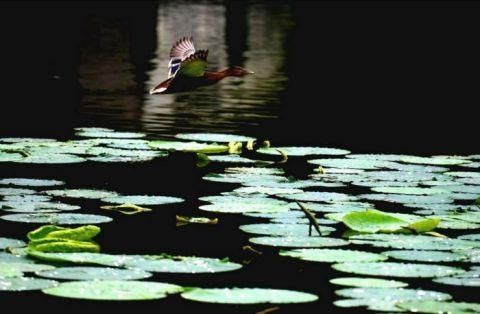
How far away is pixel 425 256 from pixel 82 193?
70.5 inches

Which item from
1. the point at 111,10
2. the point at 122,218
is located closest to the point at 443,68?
the point at 122,218

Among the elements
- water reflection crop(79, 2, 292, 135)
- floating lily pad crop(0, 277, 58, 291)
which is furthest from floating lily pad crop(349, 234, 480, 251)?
water reflection crop(79, 2, 292, 135)

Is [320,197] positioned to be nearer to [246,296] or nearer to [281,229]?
[281,229]

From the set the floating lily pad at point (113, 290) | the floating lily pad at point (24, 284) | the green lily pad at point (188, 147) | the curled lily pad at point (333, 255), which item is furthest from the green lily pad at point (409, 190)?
the floating lily pad at point (24, 284)

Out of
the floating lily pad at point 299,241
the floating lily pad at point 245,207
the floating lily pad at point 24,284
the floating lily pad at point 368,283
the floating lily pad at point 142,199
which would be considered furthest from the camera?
the floating lily pad at point 142,199

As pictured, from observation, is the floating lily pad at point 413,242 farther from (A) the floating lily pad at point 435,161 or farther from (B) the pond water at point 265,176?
(A) the floating lily pad at point 435,161

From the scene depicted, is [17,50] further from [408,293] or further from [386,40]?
[408,293]

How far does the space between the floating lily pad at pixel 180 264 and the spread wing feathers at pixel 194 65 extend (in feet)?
4.66

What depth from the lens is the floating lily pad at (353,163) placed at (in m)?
6.18

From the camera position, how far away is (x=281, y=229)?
4.43 m

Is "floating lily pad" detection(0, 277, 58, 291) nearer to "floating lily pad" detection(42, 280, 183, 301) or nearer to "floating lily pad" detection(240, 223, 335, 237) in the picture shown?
"floating lily pad" detection(42, 280, 183, 301)

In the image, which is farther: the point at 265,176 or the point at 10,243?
the point at 265,176

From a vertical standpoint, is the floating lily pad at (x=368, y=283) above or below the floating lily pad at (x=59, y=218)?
below

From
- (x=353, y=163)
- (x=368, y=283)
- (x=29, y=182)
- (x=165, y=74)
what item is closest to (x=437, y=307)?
(x=368, y=283)
